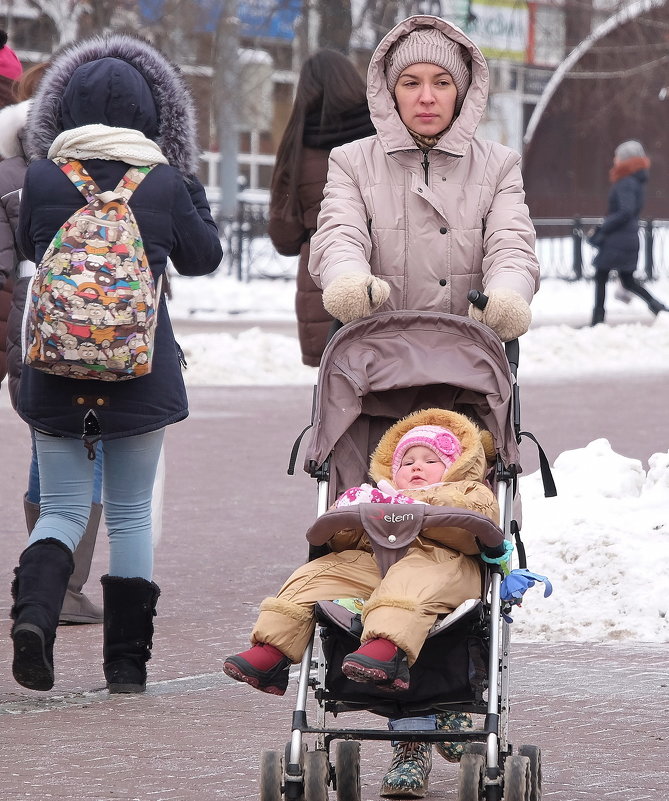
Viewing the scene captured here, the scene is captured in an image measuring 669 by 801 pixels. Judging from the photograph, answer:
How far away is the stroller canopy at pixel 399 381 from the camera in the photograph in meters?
4.64

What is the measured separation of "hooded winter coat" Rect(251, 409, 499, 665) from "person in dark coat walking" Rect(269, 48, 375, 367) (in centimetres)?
399

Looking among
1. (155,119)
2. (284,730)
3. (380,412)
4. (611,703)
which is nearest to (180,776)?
(284,730)

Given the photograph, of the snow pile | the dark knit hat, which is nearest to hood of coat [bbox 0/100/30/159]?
the dark knit hat

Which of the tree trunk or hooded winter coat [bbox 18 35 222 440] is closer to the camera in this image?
hooded winter coat [bbox 18 35 222 440]

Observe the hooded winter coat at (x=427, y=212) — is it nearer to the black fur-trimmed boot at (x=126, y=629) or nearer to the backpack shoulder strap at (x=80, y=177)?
the backpack shoulder strap at (x=80, y=177)

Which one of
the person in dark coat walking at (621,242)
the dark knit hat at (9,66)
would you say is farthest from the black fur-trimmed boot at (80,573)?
the person in dark coat walking at (621,242)

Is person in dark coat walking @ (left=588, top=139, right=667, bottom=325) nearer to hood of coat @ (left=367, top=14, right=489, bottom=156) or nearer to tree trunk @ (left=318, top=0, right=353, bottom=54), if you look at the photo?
tree trunk @ (left=318, top=0, right=353, bottom=54)

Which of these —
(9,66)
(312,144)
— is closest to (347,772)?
(9,66)

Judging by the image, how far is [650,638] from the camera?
6.54 meters

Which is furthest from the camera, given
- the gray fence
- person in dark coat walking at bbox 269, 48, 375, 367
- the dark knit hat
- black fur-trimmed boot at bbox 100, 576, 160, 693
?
the gray fence

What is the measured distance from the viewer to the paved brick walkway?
4.66m

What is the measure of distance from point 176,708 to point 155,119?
6.28 ft

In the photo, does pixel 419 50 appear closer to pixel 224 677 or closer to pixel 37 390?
pixel 37 390

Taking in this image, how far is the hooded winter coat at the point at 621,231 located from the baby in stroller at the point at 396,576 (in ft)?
49.6
